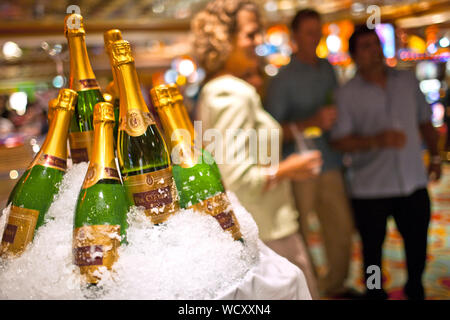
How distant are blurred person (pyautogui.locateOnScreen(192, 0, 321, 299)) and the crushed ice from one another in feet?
1.98

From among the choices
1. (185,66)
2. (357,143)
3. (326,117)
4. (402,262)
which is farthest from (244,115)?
(185,66)

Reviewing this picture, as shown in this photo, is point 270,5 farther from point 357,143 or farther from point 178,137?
point 178,137

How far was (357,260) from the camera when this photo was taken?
3.43 metres

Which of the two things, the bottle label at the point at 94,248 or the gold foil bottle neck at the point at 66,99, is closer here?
the bottle label at the point at 94,248

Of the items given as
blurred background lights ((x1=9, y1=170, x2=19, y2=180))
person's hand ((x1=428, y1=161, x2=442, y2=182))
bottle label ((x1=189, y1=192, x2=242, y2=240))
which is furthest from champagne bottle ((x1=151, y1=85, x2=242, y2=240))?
person's hand ((x1=428, y1=161, x2=442, y2=182))

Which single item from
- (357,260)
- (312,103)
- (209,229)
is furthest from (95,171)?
(357,260)

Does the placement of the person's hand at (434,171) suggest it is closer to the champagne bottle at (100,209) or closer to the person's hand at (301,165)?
the person's hand at (301,165)

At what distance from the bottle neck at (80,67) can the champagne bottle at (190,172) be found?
0.17 m

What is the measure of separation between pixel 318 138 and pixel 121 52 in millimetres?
2115

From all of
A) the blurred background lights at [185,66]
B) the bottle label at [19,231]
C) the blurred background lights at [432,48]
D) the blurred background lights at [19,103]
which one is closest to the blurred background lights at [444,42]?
the blurred background lights at [432,48]

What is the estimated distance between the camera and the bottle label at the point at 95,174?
71 centimetres

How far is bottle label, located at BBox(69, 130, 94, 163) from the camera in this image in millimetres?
845
